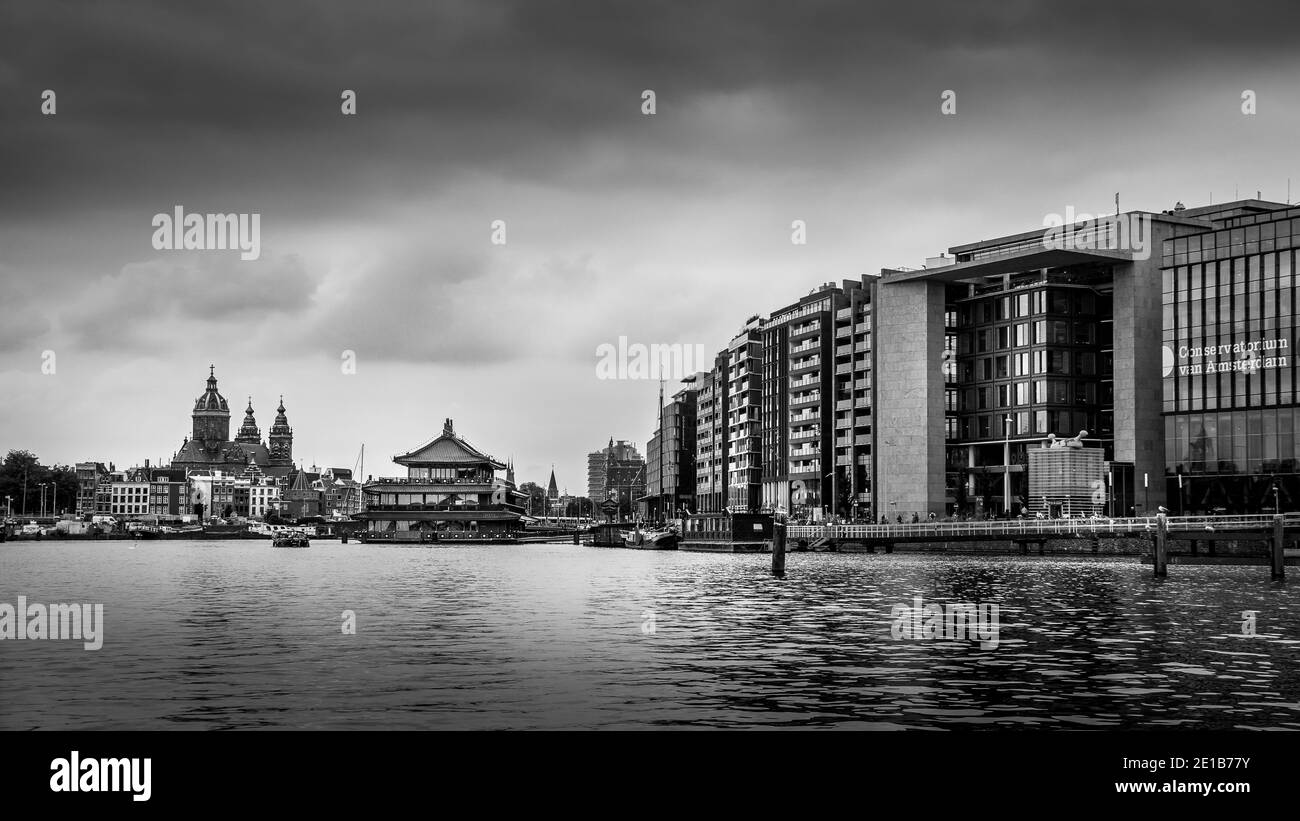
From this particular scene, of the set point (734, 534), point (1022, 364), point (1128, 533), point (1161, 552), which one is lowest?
point (734, 534)

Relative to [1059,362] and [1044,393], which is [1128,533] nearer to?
[1044,393]

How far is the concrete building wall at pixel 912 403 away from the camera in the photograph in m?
183

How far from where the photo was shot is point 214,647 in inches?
1581

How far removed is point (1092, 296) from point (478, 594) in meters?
130

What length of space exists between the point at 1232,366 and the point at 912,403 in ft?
156

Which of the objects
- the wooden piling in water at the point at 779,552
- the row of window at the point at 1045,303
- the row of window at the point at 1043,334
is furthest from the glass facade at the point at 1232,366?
the wooden piling in water at the point at 779,552

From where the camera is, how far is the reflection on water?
86.6 feet

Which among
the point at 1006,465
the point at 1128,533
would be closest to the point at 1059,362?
the point at 1006,465

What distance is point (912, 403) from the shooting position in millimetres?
185500

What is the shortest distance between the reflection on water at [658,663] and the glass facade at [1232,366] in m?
80.1

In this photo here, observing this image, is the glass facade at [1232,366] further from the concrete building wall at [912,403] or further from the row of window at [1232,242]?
the concrete building wall at [912,403]

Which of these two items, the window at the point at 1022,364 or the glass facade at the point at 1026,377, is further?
the window at the point at 1022,364
